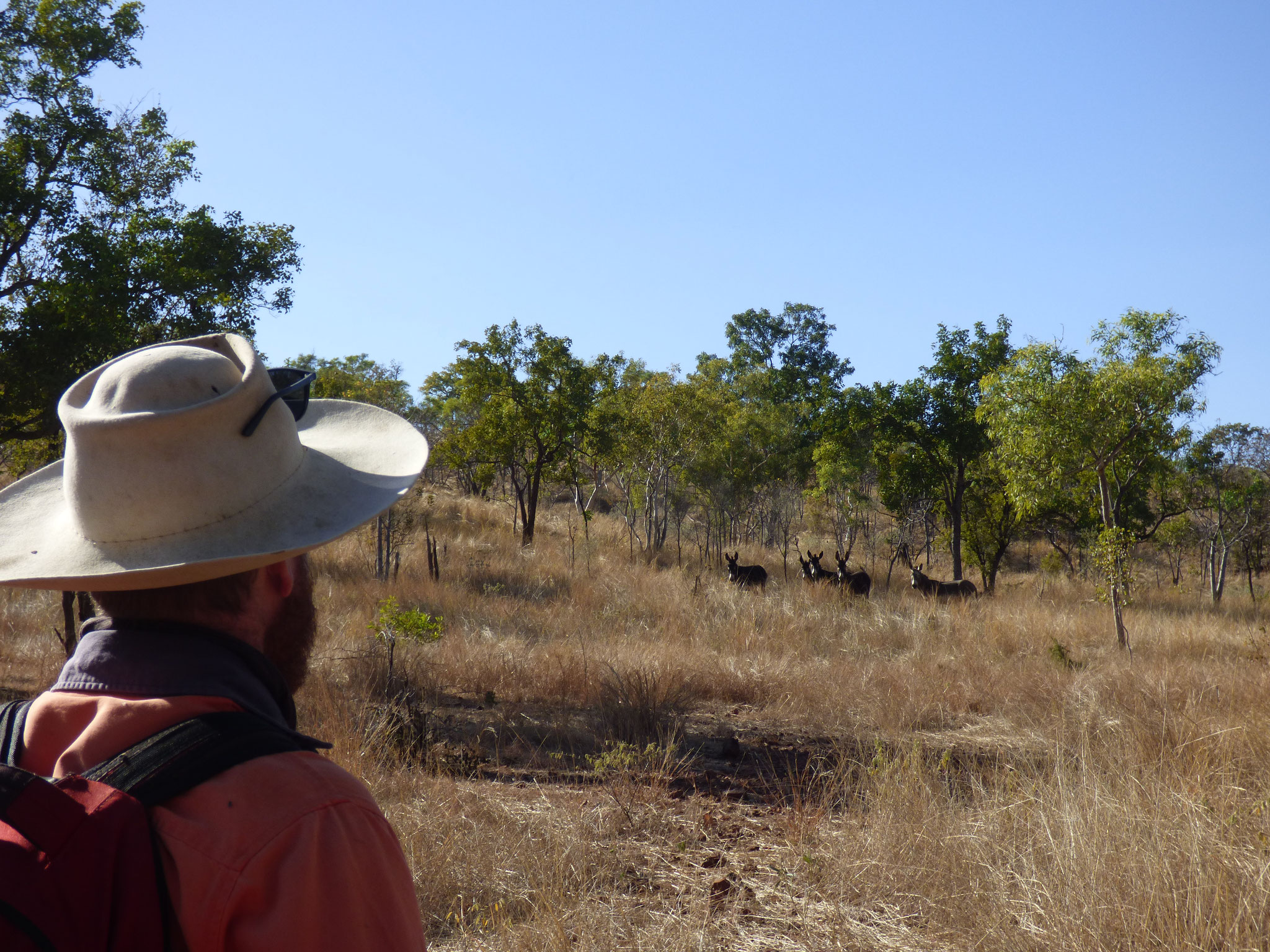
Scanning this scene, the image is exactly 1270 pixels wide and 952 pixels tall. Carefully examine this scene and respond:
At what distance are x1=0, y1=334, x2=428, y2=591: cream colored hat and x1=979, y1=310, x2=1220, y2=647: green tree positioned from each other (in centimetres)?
1205

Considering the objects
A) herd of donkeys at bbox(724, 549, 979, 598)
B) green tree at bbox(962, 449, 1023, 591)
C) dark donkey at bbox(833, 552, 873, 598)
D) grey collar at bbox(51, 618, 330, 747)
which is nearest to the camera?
grey collar at bbox(51, 618, 330, 747)

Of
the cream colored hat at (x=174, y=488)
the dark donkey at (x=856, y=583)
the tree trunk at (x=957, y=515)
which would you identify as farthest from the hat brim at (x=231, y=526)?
the tree trunk at (x=957, y=515)

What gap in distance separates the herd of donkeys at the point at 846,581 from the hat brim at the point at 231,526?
14573 mm

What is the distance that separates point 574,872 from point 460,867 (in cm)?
50

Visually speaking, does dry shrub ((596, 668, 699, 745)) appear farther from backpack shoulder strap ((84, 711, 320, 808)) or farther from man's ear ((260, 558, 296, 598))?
backpack shoulder strap ((84, 711, 320, 808))

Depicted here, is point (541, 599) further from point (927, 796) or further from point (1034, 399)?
point (927, 796)

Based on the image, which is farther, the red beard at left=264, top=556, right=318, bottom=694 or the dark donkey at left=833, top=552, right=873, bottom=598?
the dark donkey at left=833, top=552, right=873, bottom=598

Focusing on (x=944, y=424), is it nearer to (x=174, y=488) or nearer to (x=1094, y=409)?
(x=1094, y=409)

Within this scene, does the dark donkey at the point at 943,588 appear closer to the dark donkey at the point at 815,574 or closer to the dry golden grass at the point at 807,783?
the dark donkey at the point at 815,574

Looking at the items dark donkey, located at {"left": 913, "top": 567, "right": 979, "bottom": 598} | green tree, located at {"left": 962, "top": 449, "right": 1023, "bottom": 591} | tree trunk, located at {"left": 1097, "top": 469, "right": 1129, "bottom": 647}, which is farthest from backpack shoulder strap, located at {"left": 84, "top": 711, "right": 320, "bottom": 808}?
green tree, located at {"left": 962, "top": 449, "right": 1023, "bottom": 591}

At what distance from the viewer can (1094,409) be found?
12.4 metres

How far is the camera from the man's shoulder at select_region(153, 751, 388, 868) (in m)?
0.97

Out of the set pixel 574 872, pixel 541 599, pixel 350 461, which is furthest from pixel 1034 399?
pixel 350 461

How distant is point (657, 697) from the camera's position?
23.0 ft
